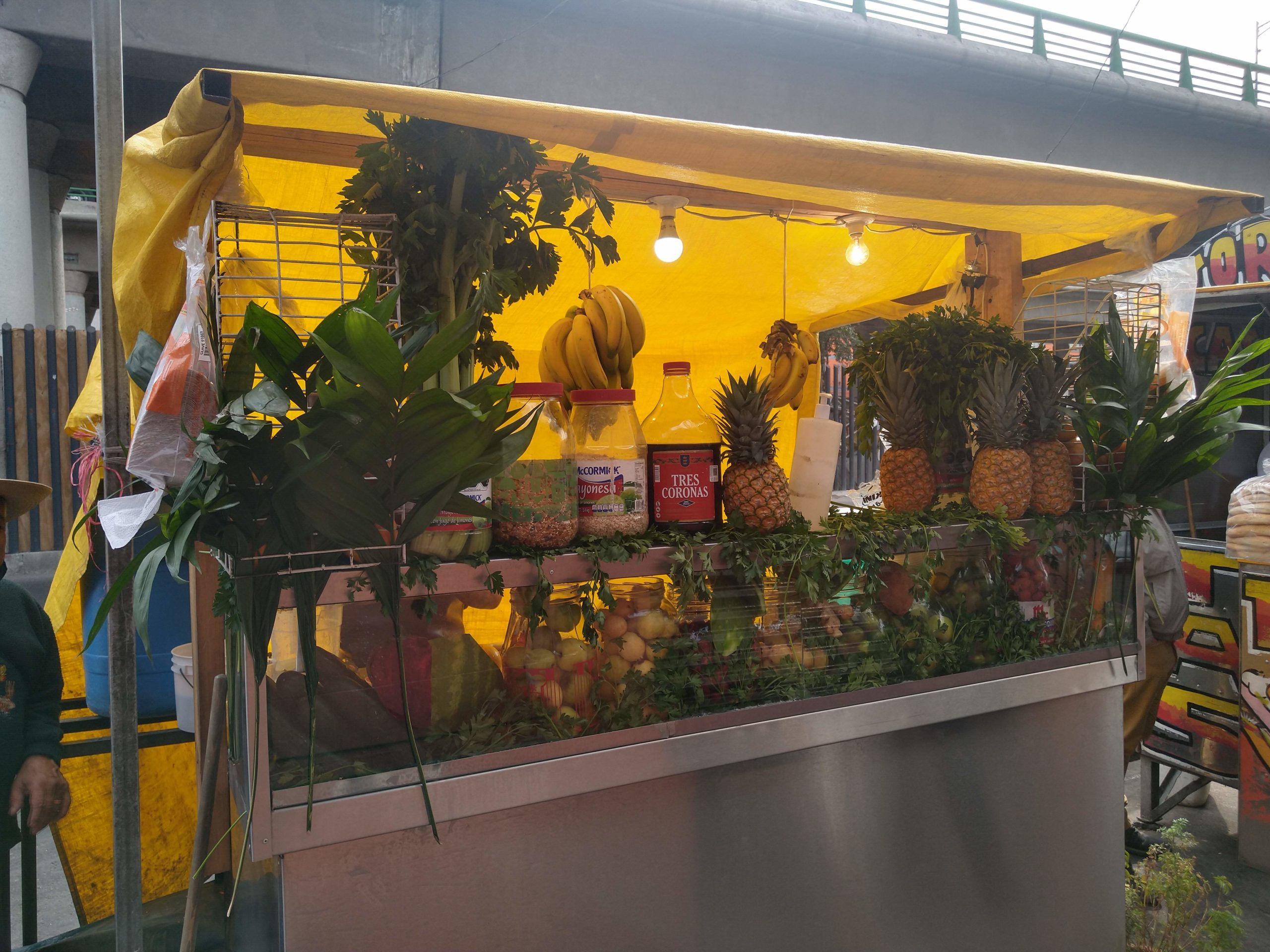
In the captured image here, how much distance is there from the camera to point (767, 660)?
202 cm

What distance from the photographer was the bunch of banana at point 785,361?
3283 millimetres

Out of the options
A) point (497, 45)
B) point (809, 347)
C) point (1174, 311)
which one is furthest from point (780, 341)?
point (497, 45)

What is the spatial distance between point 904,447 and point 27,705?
2.93m

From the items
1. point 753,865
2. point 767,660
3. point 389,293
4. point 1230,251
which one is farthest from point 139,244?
point 1230,251

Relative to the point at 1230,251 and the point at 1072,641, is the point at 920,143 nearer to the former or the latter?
the point at 1230,251

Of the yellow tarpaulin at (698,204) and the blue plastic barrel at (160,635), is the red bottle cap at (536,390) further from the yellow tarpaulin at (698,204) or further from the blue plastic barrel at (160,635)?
the blue plastic barrel at (160,635)

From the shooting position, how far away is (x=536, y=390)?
1727mm

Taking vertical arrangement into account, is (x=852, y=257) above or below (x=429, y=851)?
above

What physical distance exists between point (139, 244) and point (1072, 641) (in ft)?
9.37

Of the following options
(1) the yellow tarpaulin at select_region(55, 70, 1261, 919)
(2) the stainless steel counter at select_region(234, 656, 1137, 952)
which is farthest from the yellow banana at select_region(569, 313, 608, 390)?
(2) the stainless steel counter at select_region(234, 656, 1137, 952)

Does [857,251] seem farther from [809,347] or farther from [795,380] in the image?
[795,380]

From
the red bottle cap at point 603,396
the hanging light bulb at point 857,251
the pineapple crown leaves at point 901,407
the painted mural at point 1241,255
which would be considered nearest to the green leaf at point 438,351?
the red bottle cap at point 603,396

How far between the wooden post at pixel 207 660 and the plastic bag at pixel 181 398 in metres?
0.83

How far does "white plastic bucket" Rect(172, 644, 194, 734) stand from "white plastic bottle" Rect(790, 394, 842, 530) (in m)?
1.99
